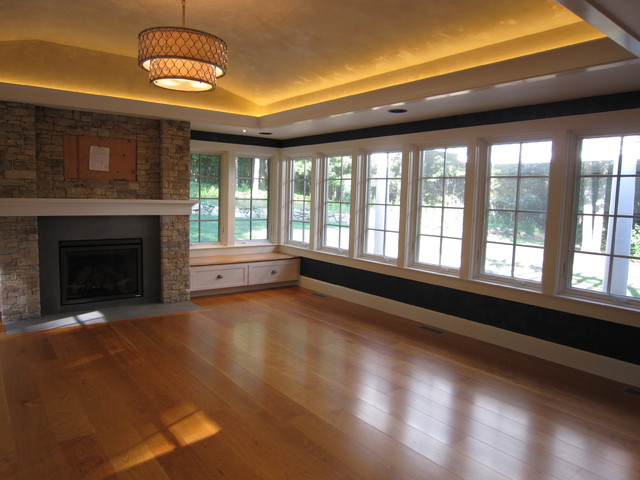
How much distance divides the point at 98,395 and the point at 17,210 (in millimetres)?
2618

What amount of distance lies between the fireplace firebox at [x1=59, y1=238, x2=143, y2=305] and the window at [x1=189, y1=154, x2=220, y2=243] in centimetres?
119

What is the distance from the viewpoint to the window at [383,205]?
19.1ft

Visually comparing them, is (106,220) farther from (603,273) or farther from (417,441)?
(603,273)

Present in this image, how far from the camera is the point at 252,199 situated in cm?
745

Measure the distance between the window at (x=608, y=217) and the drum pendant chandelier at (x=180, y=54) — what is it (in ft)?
10.8

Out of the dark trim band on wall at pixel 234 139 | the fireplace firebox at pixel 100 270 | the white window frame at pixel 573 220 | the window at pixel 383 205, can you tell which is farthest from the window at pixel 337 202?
the white window frame at pixel 573 220

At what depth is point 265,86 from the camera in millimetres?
5777

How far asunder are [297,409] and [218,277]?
3.64m

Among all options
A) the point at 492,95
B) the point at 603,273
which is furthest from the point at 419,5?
the point at 603,273

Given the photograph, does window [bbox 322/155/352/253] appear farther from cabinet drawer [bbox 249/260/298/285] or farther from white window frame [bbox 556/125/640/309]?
white window frame [bbox 556/125/640/309]

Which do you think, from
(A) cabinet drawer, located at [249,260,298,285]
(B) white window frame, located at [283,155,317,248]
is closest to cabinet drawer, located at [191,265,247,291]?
(A) cabinet drawer, located at [249,260,298,285]

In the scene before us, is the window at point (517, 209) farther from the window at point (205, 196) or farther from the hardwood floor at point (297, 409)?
the window at point (205, 196)

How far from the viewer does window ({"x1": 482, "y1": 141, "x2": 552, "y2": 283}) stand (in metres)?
4.41

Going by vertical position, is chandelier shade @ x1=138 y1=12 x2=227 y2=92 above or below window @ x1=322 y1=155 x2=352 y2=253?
above
